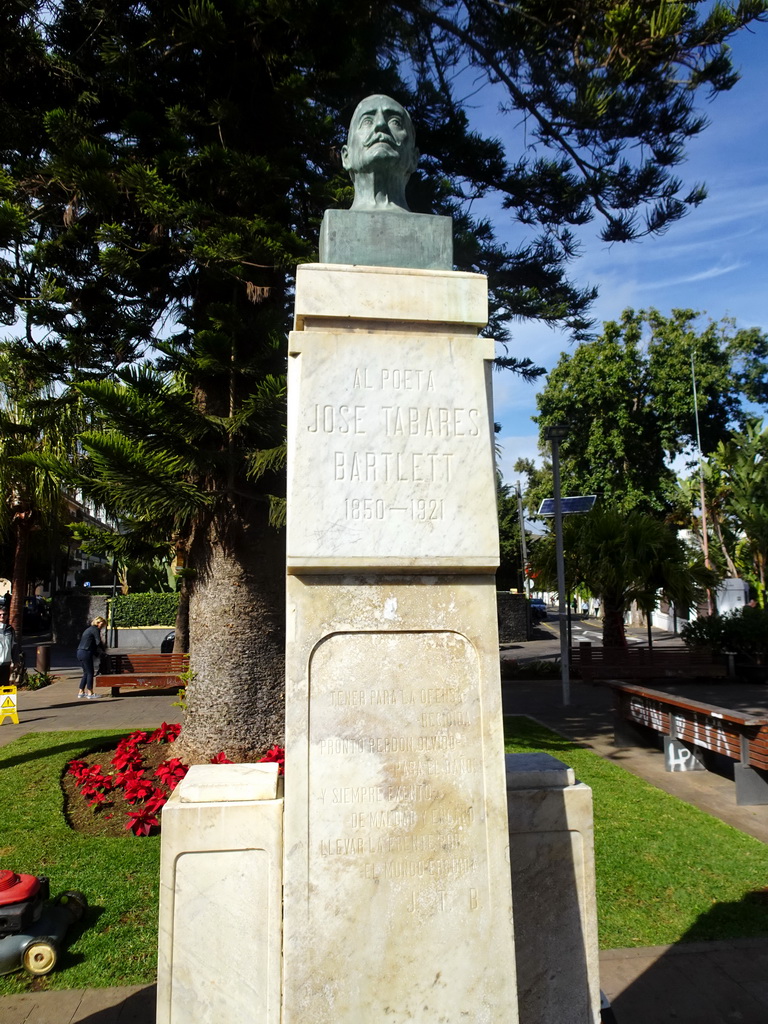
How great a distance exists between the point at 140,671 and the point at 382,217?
14.6 m

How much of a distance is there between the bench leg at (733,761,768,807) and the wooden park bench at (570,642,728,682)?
880cm

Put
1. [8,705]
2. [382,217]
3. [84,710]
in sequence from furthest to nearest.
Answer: [84,710], [8,705], [382,217]

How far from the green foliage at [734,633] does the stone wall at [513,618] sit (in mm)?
12252

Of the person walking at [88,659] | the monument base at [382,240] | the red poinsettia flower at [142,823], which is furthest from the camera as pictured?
the person walking at [88,659]

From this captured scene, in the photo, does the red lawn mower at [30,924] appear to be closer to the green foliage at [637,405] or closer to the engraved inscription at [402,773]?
the engraved inscription at [402,773]

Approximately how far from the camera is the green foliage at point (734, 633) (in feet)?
52.6

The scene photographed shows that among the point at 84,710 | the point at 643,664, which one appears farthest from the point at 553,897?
the point at 643,664

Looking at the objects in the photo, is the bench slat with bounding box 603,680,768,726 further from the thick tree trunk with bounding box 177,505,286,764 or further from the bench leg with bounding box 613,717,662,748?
the thick tree trunk with bounding box 177,505,286,764

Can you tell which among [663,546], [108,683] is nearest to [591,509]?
[663,546]

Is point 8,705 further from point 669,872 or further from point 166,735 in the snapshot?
point 669,872

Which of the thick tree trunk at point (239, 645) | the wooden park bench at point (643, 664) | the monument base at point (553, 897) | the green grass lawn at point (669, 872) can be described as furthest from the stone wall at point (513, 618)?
the monument base at point (553, 897)

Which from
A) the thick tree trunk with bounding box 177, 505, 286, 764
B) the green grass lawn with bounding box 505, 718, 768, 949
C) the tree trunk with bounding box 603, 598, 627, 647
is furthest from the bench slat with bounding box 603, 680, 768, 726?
the tree trunk with bounding box 603, 598, 627, 647

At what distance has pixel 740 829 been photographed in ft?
20.6

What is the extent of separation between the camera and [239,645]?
7070mm
